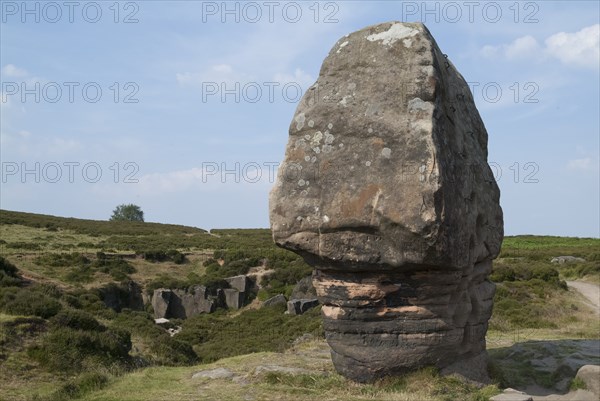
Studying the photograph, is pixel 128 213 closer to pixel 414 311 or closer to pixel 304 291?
pixel 304 291

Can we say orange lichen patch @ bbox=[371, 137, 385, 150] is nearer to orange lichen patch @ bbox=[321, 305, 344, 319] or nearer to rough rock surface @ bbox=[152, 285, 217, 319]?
orange lichen patch @ bbox=[321, 305, 344, 319]

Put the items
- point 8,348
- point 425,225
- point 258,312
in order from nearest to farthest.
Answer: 1. point 425,225
2. point 8,348
3. point 258,312

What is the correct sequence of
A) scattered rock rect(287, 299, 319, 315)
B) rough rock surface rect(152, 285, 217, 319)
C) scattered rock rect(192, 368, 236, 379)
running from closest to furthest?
scattered rock rect(192, 368, 236, 379) < scattered rock rect(287, 299, 319, 315) < rough rock surface rect(152, 285, 217, 319)

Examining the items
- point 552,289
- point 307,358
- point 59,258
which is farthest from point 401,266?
point 59,258

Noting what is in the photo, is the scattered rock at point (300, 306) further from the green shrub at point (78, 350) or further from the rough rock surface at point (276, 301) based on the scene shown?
the green shrub at point (78, 350)

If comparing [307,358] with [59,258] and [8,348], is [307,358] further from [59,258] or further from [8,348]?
[59,258]

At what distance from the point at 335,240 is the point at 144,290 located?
31.1 m

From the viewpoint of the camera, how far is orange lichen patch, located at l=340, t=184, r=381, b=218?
10.2 metres

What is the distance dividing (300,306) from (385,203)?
23.0 m

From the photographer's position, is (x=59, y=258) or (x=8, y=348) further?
(x=59, y=258)

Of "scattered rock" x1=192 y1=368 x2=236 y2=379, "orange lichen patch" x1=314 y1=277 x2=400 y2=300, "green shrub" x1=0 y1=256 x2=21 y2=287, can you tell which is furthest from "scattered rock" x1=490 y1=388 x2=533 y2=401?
"green shrub" x1=0 y1=256 x2=21 y2=287

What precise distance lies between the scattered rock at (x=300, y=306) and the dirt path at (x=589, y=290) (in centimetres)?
1344

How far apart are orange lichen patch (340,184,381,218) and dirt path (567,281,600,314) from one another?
754 inches

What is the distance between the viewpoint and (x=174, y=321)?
3450cm
